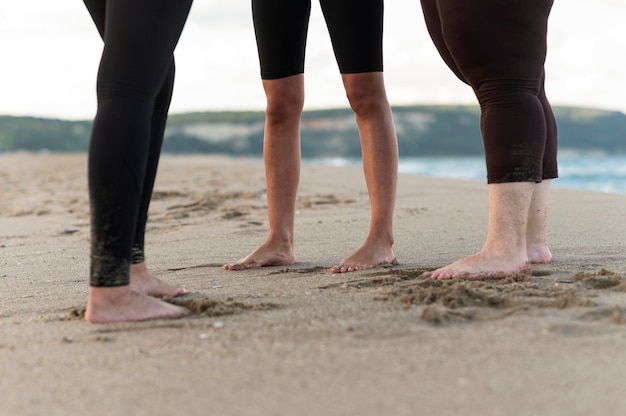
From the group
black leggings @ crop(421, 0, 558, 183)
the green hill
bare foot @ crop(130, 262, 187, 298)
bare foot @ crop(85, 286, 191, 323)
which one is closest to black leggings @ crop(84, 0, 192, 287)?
bare foot @ crop(85, 286, 191, 323)

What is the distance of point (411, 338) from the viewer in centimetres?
160

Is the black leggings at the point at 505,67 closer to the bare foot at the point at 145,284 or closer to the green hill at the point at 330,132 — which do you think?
the bare foot at the point at 145,284

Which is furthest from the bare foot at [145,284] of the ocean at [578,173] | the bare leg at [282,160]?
the ocean at [578,173]

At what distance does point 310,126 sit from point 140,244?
296 ft

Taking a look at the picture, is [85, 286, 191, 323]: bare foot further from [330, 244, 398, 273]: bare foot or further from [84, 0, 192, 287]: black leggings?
[330, 244, 398, 273]: bare foot

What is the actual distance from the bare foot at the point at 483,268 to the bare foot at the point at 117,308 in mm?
955

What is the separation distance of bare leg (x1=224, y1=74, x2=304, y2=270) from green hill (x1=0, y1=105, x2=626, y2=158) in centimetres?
7584

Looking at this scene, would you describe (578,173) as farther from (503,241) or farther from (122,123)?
(122,123)

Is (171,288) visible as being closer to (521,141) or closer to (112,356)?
(112,356)

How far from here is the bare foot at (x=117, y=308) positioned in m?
1.88

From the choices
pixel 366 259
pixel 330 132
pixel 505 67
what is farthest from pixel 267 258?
pixel 330 132

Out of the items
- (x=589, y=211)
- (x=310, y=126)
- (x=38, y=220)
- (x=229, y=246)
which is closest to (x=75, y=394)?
(x=229, y=246)

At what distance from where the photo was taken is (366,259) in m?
2.82

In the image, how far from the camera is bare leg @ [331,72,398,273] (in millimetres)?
2963
